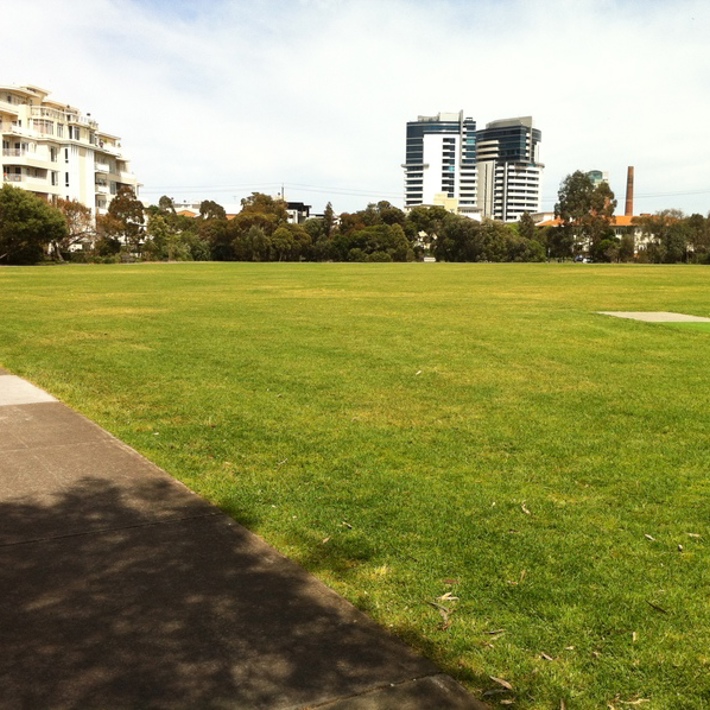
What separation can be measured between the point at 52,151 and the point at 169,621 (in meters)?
97.7

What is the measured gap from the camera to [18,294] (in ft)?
90.8

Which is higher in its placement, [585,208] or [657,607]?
[585,208]

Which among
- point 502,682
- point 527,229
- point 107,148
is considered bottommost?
point 502,682

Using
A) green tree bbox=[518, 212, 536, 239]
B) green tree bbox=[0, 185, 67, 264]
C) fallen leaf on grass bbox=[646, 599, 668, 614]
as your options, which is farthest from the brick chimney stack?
fallen leaf on grass bbox=[646, 599, 668, 614]

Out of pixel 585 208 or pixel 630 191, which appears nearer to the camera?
pixel 585 208

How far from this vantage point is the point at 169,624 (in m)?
3.75

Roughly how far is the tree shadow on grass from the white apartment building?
271ft

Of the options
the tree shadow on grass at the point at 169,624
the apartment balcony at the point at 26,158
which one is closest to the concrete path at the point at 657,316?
the tree shadow on grass at the point at 169,624

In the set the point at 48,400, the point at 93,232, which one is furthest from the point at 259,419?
the point at 93,232

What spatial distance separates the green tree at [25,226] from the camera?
6550 centimetres

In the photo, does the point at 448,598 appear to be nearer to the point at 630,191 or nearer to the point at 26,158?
the point at 26,158

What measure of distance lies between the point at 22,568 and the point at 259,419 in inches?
154

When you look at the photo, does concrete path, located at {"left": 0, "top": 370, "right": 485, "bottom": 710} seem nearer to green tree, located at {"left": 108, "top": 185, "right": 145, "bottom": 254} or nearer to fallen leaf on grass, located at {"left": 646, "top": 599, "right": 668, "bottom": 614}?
fallen leaf on grass, located at {"left": 646, "top": 599, "right": 668, "bottom": 614}

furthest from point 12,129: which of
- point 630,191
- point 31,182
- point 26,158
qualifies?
point 630,191
